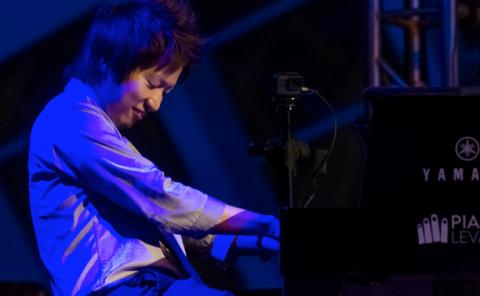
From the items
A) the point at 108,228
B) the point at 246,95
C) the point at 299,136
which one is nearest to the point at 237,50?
the point at 246,95

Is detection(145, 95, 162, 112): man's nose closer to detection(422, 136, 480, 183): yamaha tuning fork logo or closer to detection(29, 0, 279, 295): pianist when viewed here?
detection(29, 0, 279, 295): pianist

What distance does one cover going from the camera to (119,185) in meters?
2.26

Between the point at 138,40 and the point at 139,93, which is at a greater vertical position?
the point at 138,40

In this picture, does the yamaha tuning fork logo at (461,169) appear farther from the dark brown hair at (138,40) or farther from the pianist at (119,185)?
the dark brown hair at (138,40)

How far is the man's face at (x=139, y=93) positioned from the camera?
7.91 ft

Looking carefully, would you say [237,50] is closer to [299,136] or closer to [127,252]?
[299,136]

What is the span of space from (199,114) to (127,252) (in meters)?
2.03

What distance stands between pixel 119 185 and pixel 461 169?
0.82 meters

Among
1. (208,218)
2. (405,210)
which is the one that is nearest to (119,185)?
(208,218)

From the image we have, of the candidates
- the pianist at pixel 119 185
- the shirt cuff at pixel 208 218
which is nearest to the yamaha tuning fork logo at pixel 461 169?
the pianist at pixel 119 185

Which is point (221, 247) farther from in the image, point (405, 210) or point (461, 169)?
point (461, 169)

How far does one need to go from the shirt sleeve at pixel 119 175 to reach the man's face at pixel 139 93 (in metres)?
0.11

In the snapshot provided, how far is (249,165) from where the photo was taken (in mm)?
4289

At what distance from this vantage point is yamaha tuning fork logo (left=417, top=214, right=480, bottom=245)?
2.17 metres
